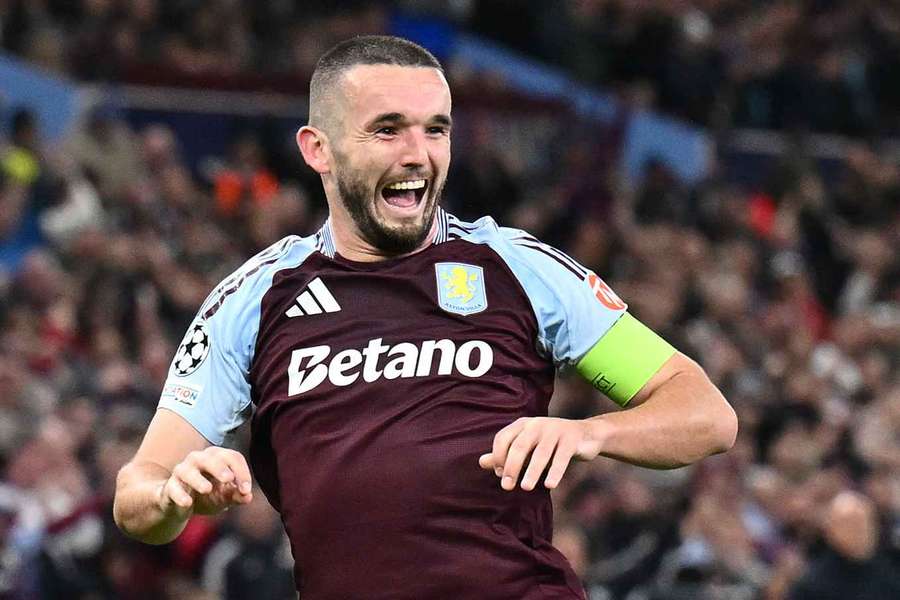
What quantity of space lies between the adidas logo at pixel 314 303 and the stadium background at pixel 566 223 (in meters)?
4.35

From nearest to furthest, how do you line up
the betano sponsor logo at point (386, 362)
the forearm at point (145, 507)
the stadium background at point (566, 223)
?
the forearm at point (145, 507) < the betano sponsor logo at point (386, 362) < the stadium background at point (566, 223)

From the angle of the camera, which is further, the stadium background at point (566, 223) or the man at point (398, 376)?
the stadium background at point (566, 223)

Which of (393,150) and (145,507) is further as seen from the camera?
(393,150)

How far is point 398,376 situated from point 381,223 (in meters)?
0.36

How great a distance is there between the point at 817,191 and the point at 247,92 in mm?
5407

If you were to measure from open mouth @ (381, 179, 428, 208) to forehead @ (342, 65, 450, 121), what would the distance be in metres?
0.15

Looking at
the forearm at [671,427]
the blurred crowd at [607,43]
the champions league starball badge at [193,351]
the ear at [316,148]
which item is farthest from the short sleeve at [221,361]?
the blurred crowd at [607,43]

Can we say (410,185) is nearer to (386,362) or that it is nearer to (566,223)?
(386,362)

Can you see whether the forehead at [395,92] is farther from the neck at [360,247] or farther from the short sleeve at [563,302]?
the short sleeve at [563,302]

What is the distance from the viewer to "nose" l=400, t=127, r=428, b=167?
395 centimetres

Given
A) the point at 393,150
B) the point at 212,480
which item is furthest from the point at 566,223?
the point at 212,480

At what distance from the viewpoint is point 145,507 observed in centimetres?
382

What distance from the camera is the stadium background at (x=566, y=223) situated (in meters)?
8.77

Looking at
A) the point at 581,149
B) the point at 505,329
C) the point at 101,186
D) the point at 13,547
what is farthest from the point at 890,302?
the point at 505,329
